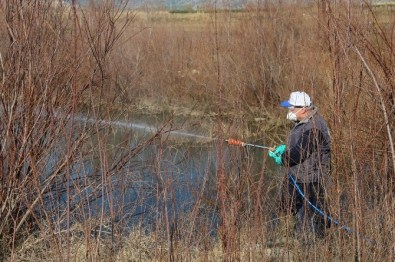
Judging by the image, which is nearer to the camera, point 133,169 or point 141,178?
point 141,178

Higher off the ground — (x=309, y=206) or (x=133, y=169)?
(x=133, y=169)

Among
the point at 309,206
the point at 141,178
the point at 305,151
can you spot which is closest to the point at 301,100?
the point at 305,151

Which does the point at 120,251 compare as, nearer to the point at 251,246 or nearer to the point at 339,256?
the point at 251,246

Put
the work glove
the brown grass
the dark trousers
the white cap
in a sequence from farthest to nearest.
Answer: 1. the work glove
2. the white cap
3. the dark trousers
4. the brown grass

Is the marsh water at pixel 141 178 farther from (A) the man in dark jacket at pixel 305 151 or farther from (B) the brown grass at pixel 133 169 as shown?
(A) the man in dark jacket at pixel 305 151

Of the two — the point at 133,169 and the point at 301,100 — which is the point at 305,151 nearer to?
the point at 301,100

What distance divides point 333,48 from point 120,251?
83.1 inches

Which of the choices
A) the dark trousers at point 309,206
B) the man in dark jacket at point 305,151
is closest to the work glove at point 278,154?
the man in dark jacket at point 305,151

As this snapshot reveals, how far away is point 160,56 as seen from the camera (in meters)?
15.0

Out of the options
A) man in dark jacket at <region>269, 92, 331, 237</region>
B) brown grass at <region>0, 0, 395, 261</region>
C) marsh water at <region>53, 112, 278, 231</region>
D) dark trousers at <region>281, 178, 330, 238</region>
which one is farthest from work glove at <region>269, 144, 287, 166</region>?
brown grass at <region>0, 0, 395, 261</region>

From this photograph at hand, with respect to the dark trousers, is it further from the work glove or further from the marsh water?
the marsh water

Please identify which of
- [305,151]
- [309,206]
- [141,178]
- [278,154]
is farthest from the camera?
[278,154]

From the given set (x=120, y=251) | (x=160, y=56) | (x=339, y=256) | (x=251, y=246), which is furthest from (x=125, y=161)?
(x=160, y=56)

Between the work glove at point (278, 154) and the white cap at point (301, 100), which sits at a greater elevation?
the white cap at point (301, 100)
